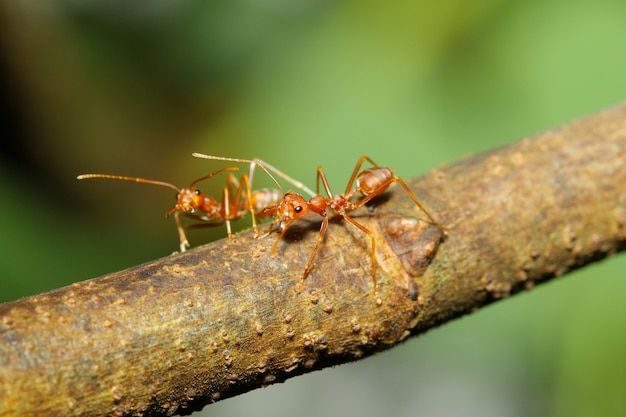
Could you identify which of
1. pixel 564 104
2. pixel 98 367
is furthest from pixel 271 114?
pixel 98 367

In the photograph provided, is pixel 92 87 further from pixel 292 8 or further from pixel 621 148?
pixel 621 148

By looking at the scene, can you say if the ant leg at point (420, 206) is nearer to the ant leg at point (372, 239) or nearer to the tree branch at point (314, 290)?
the tree branch at point (314, 290)

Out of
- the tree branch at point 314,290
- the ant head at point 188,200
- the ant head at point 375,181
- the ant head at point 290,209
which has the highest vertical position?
the ant head at point 188,200

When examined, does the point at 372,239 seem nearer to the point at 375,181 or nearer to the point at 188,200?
the point at 375,181

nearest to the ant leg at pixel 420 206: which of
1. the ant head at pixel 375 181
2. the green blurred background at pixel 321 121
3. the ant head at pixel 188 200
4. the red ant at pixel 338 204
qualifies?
the red ant at pixel 338 204

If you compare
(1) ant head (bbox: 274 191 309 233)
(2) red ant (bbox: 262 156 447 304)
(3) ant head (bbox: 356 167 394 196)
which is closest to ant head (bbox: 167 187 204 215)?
(2) red ant (bbox: 262 156 447 304)

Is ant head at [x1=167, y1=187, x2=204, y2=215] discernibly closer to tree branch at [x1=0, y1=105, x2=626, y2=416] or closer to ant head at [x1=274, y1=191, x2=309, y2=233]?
ant head at [x1=274, y1=191, x2=309, y2=233]
